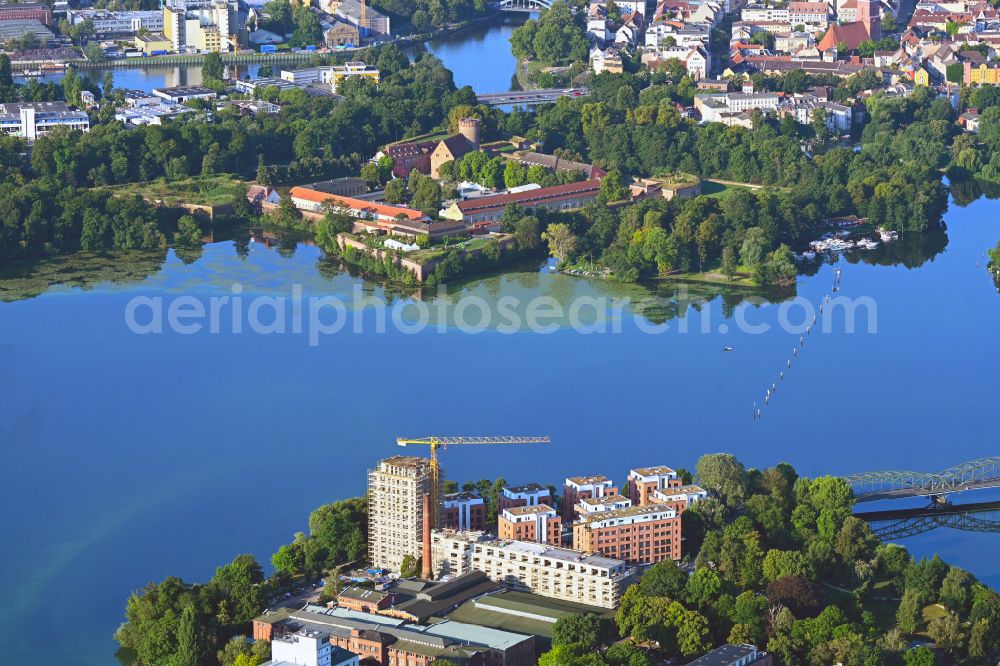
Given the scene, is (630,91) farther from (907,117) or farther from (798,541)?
(798,541)

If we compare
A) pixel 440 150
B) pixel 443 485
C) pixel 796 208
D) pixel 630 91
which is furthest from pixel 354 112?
pixel 443 485

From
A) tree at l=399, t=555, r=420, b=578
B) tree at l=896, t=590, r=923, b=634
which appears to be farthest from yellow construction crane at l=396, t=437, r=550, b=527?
tree at l=896, t=590, r=923, b=634

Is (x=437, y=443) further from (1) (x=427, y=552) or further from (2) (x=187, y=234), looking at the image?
(2) (x=187, y=234)

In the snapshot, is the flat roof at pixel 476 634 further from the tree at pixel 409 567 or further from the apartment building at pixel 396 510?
the apartment building at pixel 396 510

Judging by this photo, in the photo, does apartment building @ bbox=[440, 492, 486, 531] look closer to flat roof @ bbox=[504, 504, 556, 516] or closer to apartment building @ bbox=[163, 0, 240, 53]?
flat roof @ bbox=[504, 504, 556, 516]

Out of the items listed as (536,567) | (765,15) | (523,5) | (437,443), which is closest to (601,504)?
(536,567)
